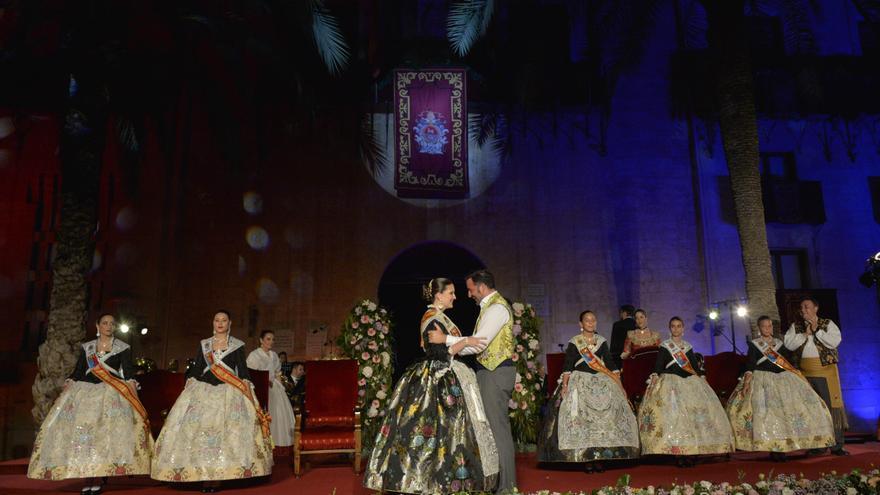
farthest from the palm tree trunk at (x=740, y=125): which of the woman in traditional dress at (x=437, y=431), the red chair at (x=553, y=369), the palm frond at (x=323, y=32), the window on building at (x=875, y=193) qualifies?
the window on building at (x=875, y=193)

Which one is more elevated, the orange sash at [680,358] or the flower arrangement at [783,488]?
the orange sash at [680,358]

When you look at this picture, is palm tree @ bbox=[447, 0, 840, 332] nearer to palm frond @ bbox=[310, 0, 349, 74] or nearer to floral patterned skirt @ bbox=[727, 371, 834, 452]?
floral patterned skirt @ bbox=[727, 371, 834, 452]

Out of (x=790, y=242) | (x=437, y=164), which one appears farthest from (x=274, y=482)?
(x=790, y=242)

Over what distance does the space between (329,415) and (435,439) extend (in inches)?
133

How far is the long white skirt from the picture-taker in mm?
9109

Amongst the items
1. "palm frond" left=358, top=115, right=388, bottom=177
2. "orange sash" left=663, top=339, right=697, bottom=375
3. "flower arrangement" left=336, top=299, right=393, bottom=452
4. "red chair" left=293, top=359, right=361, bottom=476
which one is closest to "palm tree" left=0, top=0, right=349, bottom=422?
"palm frond" left=358, top=115, right=388, bottom=177

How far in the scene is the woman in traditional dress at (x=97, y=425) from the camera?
598 centimetres

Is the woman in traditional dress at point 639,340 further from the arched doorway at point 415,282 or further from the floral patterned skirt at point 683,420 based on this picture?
the arched doorway at point 415,282

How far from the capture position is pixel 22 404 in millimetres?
11695

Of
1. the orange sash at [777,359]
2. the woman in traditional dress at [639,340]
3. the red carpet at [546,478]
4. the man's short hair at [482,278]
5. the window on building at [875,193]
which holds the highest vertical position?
the window on building at [875,193]

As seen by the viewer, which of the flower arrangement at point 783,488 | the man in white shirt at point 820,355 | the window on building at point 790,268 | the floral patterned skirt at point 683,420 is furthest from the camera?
the window on building at point 790,268

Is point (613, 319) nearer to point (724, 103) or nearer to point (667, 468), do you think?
point (724, 103)

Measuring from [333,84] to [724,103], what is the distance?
8.21 metres

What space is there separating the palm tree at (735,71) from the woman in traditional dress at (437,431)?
5538mm
